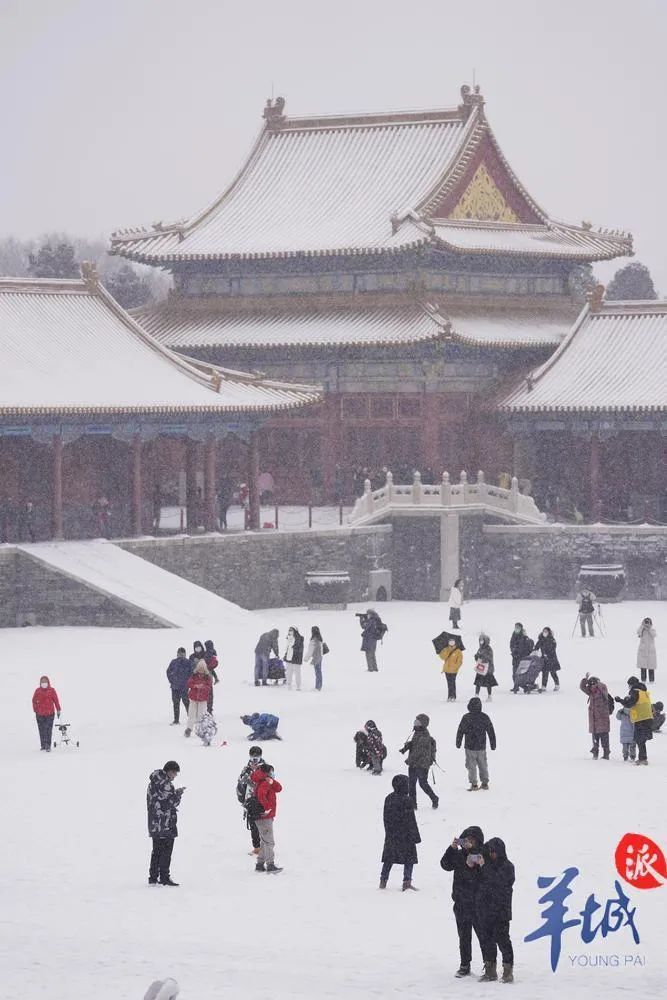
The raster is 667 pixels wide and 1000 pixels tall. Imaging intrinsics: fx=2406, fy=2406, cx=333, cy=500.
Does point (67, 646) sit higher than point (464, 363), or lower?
lower

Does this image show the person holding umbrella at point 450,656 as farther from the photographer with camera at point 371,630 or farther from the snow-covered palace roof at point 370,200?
the snow-covered palace roof at point 370,200

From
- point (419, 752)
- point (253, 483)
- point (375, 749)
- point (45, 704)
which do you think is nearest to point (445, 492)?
point (253, 483)

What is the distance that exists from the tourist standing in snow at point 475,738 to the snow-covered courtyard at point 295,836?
1.05 ft

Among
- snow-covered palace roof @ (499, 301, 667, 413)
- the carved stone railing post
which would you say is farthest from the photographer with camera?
snow-covered palace roof @ (499, 301, 667, 413)

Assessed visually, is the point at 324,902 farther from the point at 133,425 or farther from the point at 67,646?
the point at 133,425

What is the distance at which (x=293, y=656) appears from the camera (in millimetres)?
45719

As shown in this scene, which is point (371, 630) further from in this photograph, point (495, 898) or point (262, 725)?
point (495, 898)

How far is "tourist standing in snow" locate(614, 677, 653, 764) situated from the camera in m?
36.3

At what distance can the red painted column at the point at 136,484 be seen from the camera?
60.8m

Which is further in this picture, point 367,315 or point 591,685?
point 367,315

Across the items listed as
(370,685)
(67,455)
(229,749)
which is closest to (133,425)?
(67,455)

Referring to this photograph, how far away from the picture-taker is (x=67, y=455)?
202 ft

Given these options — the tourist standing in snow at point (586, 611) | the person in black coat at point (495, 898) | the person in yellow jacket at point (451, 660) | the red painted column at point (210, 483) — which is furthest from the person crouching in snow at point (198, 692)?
the red painted column at point (210, 483)

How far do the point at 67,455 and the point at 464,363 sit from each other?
15.2 m
